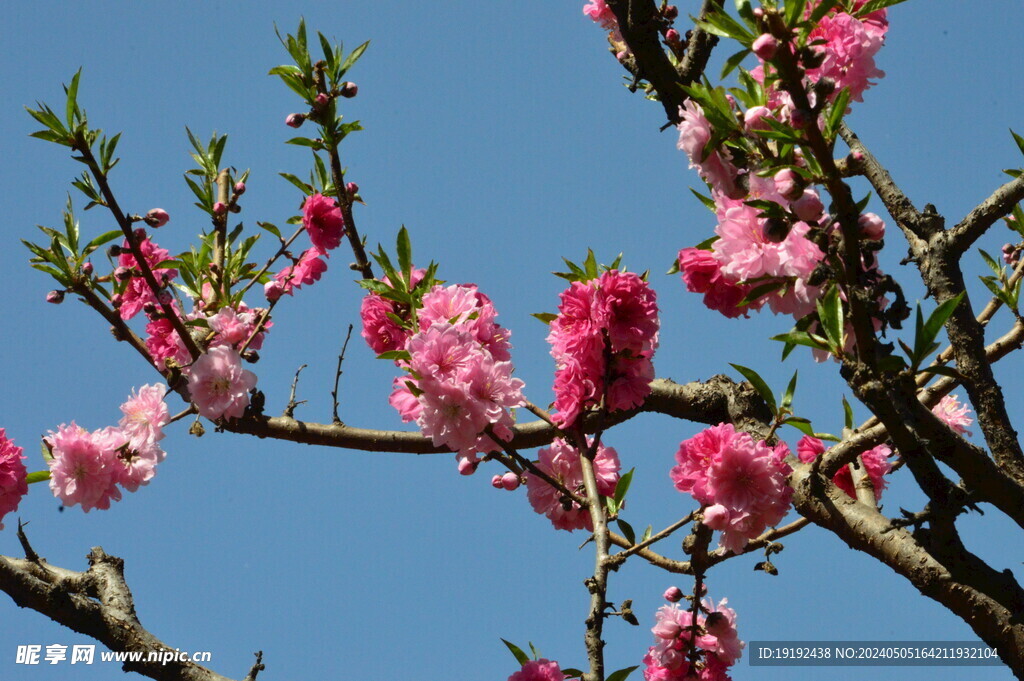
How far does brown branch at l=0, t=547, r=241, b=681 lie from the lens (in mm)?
2400

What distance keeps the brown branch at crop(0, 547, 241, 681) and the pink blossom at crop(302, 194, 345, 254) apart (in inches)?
54.7

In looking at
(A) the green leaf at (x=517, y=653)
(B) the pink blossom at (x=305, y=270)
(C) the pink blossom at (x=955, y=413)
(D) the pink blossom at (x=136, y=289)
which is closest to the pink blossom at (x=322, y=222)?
(B) the pink blossom at (x=305, y=270)

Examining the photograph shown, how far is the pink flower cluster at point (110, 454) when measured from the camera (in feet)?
8.88

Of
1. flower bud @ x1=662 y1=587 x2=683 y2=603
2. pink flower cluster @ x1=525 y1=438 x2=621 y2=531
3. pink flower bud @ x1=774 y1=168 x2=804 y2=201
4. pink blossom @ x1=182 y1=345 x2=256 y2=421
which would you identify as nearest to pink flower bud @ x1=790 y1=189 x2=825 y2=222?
pink flower bud @ x1=774 y1=168 x2=804 y2=201

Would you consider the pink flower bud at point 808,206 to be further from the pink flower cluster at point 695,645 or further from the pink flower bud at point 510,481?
the pink flower cluster at point 695,645

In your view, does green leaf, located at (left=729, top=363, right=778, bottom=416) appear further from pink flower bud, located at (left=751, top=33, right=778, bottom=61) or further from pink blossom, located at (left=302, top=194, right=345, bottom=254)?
pink blossom, located at (left=302, top=194, right=345, bottom=254)

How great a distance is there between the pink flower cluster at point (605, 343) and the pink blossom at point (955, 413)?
5.35ft

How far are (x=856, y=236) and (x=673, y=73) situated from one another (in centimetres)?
89

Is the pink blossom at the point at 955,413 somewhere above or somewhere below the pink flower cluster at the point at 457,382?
above

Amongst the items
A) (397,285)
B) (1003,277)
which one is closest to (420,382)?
(397,285)

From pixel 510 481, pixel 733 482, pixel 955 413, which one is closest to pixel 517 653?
pixel 510 481

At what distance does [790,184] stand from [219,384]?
1.85 metres

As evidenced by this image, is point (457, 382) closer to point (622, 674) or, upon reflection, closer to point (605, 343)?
point (605, 343)

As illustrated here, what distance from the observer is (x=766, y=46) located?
1.43m
